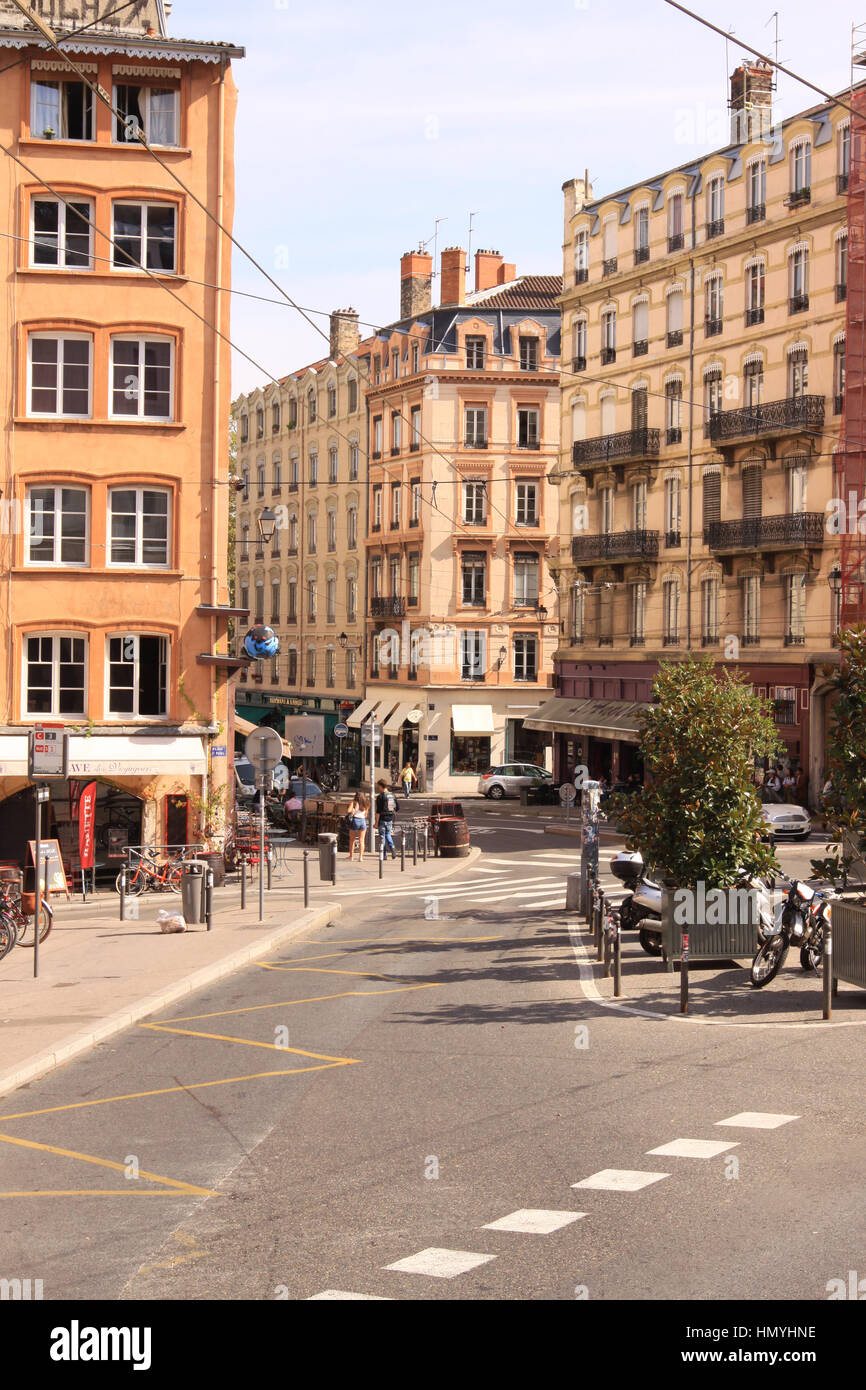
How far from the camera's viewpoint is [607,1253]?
26.4ft

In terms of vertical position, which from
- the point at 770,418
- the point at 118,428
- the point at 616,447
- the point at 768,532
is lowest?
the point at 768,532

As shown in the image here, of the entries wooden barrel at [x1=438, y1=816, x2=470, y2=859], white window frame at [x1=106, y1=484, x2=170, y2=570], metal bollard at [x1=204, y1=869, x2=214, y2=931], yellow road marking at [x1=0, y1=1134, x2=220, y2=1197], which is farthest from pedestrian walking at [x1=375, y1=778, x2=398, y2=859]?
yellow road marking at [x1=0, y1=1134, x2=220, y2=1197]

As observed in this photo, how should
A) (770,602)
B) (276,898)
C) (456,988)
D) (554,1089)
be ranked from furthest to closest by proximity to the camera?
(770,602)
(276,898)
(456,988)
(554,1089)

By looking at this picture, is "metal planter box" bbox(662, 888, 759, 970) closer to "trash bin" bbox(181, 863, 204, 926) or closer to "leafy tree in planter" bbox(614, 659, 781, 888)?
"leafy tree in planter" bbox(614, 659, 781, 888)

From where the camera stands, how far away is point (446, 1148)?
410 inches

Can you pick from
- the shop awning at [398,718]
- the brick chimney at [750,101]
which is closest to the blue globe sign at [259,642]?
the brick chimney at [750,101]

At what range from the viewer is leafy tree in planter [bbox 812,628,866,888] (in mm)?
16625

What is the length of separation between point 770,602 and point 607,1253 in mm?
39555

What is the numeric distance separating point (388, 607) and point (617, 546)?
600 inches

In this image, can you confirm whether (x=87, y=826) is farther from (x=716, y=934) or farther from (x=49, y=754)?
(x=716, y=934)

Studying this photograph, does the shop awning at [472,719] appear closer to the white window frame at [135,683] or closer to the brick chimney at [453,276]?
the brick chimney at [453,276]

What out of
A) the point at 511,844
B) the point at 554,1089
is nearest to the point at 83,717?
the point at 511,844

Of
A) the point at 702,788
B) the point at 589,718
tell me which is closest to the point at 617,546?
the point at 589,718
